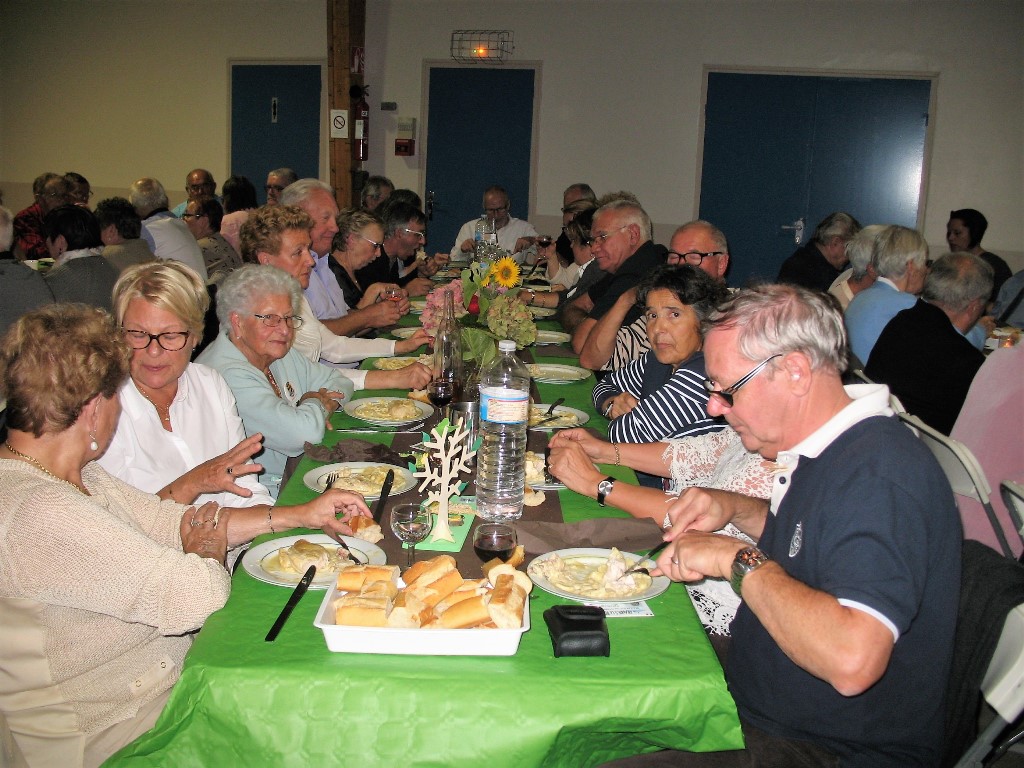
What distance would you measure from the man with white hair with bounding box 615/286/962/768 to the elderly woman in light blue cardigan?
4.97ft

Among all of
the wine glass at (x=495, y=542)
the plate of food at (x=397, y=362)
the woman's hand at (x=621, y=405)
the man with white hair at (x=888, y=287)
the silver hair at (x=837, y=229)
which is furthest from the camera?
the silver hair at (x=837, y=229)

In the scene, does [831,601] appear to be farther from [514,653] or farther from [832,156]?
[832,156]

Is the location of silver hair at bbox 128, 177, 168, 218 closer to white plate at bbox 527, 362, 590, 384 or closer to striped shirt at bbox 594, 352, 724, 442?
white plate at bbox 527, 362, 590, 384

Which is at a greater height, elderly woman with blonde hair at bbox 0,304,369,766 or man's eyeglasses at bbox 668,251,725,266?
man's eyeglasses at bbox 668,251,725,266

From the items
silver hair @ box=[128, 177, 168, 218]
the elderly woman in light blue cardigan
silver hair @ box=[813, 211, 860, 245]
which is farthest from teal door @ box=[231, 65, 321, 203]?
the elderly woman in light blue cardigan

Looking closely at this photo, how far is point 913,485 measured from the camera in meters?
1.36

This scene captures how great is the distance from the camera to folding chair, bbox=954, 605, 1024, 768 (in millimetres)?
1555

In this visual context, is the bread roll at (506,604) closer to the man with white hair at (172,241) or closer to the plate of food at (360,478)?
the plate of food at (360,478)

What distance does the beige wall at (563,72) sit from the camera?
8.83 meters

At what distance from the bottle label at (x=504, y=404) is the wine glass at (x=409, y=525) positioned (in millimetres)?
338

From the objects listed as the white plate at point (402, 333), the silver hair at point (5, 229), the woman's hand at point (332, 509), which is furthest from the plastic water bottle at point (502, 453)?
the silver hair at point (5, 229)

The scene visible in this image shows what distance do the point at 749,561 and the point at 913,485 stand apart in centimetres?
29

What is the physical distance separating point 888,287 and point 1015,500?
84.2 inches

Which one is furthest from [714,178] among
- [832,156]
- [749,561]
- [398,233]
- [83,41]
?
[749,561]
